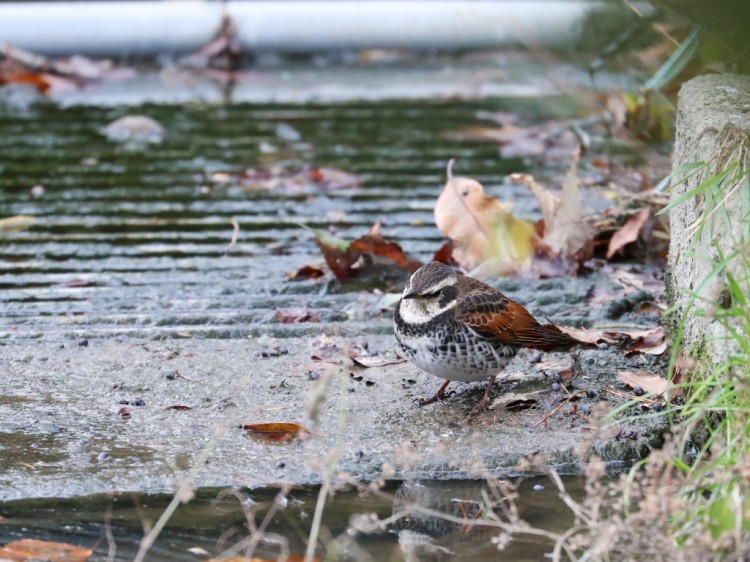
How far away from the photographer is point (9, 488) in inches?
139

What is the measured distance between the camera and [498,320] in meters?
4.26

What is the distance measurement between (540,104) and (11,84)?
442 centimetres

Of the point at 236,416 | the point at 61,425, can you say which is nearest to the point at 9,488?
the point at 61,425

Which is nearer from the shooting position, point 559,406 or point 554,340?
point 559,406

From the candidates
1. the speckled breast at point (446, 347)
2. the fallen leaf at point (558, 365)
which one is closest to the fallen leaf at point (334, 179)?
the fallen leaf at point (558, 365)

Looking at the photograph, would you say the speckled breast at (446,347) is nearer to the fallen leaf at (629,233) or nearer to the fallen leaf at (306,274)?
the fallen leaf at (306,274)

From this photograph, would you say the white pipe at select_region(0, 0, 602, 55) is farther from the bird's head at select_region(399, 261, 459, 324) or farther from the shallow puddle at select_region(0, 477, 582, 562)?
the shallow puddle at select_region(0, 477, 582, 562)

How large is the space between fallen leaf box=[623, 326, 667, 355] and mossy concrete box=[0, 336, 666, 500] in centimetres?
6

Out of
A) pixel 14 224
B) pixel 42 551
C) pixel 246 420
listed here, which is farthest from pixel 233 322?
pixel 42 551

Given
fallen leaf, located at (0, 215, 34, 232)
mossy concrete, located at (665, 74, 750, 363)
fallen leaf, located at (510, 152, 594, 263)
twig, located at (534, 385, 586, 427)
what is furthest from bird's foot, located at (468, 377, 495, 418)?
fallen leaf, located at (0, 215, 34, 232)

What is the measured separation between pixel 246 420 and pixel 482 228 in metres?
1.95

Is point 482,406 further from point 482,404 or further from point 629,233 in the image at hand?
point 629,233

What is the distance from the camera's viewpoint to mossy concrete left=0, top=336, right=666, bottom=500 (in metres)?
3.68

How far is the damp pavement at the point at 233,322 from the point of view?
12.5 feet
